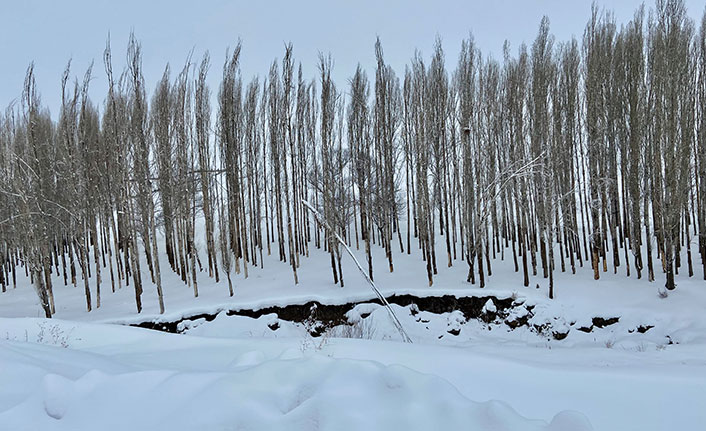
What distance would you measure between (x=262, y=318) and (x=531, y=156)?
10756 mm

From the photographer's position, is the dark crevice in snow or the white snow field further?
the dark crevice in snow

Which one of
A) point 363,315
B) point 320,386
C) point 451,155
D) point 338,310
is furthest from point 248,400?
point 451,155

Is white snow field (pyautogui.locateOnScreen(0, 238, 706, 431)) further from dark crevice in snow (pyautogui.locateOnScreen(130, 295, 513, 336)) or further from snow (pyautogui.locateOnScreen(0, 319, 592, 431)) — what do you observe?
dark crevice in snow (pyautogui.locateOnScreen(130, 295, 513, 336))

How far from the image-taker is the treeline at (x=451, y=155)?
40.4 feet

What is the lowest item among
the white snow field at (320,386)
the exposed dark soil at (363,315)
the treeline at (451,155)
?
the exposed dark soil at (363,315)

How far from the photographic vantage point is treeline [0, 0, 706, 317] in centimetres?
1233

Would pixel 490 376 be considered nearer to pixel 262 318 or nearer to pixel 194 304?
pixel 262 318

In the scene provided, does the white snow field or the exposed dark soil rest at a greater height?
the white snow field

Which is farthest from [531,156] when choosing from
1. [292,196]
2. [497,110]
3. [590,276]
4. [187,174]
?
[187,174]

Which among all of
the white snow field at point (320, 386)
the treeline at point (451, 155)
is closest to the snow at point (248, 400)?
the white snow field at point (320, 386)

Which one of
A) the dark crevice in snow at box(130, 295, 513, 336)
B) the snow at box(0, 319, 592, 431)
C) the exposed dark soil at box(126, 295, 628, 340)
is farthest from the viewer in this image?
the dark crevice in snow at box(130, 295, 513, 336)

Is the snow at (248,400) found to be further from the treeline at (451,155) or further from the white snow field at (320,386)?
the treeline at (451,155)

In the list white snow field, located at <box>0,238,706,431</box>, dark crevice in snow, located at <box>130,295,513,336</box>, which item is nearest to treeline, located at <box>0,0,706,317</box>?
dark crevice in snow, located at <box>130,295,513,336</box>

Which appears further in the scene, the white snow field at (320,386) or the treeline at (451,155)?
the treeline at (451,155)
